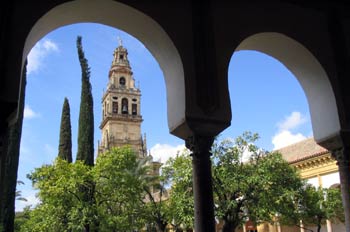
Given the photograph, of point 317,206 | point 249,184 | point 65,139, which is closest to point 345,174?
point 249,184

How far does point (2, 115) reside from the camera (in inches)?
153

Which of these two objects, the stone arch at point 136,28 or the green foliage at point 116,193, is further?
the green foliage at point 116,193

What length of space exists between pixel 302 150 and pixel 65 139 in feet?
51.7

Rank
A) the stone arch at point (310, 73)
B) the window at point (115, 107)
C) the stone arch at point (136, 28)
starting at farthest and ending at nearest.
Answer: the window at point (115, 107), the stone arch at point (310, 73), the stone arch at point (136, 28)

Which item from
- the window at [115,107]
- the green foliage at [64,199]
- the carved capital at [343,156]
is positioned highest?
the window at [115,107]

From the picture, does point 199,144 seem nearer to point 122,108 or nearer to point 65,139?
point 65,139

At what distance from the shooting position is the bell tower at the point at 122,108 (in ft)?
192

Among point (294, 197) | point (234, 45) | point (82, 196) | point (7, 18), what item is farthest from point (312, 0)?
point (82, 196)

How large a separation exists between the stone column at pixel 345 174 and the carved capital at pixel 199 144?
192cm

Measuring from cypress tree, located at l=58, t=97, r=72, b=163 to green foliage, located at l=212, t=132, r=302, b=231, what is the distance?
1260cm

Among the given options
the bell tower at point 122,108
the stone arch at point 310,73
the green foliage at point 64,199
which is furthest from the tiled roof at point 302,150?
the bell tower at point 122,108

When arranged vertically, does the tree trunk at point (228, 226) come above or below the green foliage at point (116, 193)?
below

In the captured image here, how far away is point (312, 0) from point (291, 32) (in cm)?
75

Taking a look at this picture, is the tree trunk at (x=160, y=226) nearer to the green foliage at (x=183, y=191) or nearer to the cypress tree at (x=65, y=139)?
the green foliage at (x=183, y=191)
